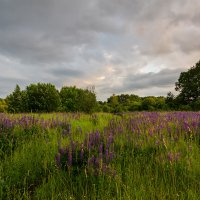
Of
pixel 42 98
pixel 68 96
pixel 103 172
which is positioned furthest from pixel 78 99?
pixel 68 96

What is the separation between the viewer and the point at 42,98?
90.8ft

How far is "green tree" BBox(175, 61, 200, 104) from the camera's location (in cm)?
4134

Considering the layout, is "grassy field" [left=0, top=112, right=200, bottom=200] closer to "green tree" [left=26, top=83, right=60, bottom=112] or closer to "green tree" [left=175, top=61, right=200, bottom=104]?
"green tree" [left=26, top=83, right=60, bottom=112]

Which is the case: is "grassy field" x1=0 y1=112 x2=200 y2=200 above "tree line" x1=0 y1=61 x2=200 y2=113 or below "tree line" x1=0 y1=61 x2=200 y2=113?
below

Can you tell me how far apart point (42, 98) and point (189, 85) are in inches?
946

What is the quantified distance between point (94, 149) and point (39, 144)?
155 cm

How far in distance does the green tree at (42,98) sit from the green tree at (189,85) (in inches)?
839

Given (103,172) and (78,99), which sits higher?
(78,99)

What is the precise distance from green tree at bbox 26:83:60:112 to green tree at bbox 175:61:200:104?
21.3m

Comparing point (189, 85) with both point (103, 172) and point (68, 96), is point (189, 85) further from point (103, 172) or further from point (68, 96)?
point (103, 172)

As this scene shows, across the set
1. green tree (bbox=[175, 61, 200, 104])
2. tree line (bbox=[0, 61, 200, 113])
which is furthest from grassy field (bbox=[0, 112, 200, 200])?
green tree (bbox=[175, 61, 200, 104])

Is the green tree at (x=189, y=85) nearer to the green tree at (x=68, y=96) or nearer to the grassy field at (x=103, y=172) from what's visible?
the green tree at (x=68, y=96)

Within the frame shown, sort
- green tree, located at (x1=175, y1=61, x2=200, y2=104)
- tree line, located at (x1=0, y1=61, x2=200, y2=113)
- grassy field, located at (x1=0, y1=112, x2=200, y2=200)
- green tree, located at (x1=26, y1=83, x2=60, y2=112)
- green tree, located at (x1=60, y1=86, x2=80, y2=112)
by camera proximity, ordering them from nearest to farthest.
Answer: grassy field, located at (x1=0, y1=112, x2=200, y2=200) < tree line, located at (x1=0, y1=61, x2=200, y2=113) < green tree, located at (x1=26, y1=83, x2=60, y2=112) < green tree, located at (x1=175, y1=61, x2=200, y2=104) < green tree, located at (x1=60, y1=86, x2=80, y2=112)

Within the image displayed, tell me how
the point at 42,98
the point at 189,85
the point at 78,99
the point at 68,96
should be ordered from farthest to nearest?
the point at 68,96 < the point at 189,85 < the point at 42,98 < the point at 78,99
